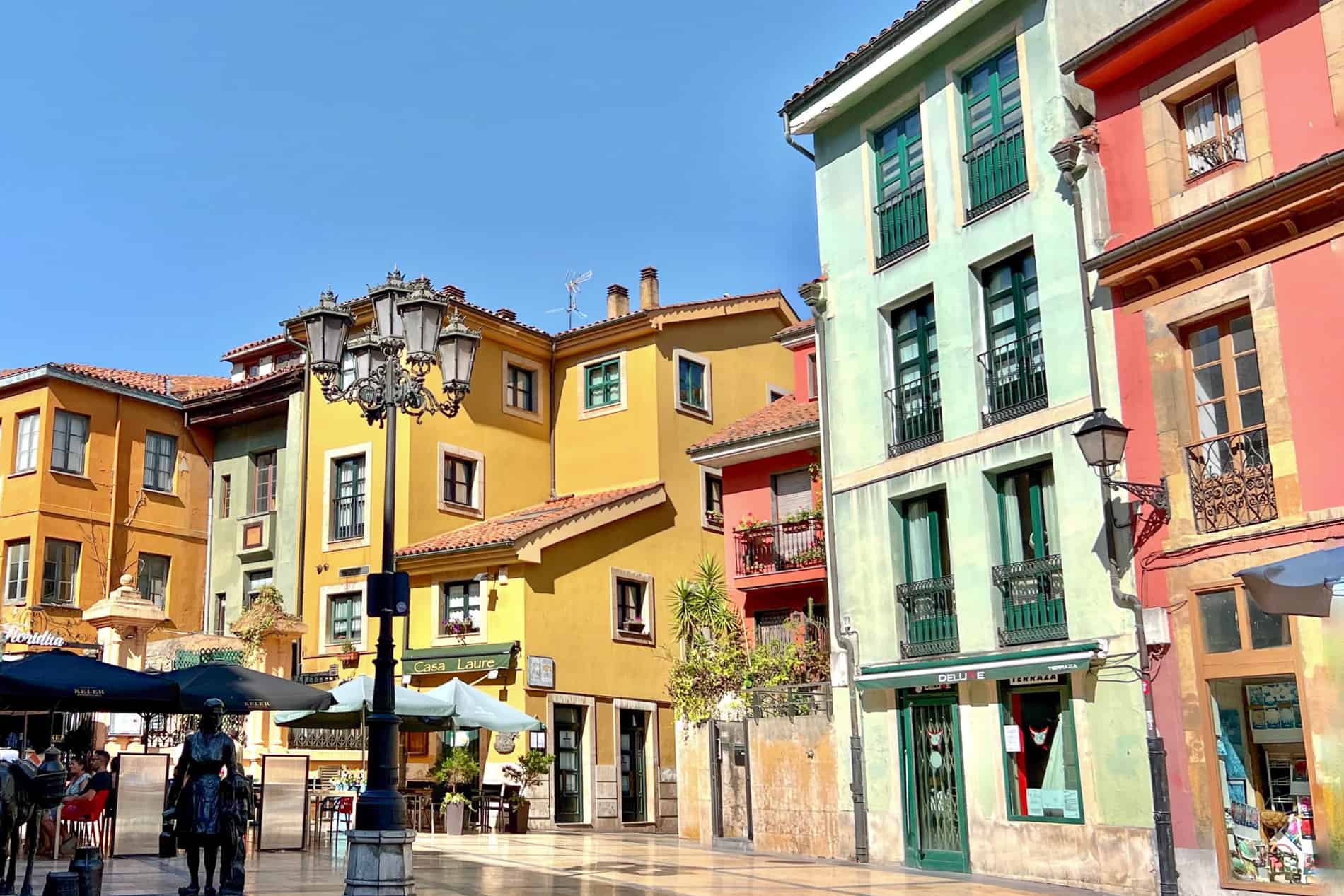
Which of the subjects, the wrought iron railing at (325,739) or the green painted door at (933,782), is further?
the wrought iron railing at (325,739)

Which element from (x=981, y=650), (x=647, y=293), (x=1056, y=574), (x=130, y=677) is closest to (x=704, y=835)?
(x=981, y=650)

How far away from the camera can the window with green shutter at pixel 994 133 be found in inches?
678

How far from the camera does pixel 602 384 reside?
31.9 metres

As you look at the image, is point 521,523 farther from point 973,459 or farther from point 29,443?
point 973,459

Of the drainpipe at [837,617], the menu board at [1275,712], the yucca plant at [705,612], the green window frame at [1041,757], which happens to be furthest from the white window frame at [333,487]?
the menu board at [1275,712]

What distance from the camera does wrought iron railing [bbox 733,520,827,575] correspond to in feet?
75.7

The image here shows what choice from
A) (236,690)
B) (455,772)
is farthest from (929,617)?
(455,772)

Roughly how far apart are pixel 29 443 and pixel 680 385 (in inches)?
607

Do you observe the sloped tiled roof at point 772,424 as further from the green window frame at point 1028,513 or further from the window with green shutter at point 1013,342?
the green window frame at point 1028,513

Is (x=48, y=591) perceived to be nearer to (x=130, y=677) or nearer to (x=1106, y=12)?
(x=130, y=677)

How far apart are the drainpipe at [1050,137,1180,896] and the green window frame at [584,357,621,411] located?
16.5 meters

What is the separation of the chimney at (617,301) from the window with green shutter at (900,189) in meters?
15.3

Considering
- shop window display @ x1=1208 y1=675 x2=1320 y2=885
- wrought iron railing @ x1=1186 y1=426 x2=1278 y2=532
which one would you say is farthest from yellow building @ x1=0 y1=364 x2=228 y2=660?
shop window display @ x1=1208 y1=675 x2=1320 y2=885

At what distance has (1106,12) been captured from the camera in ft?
55.0
